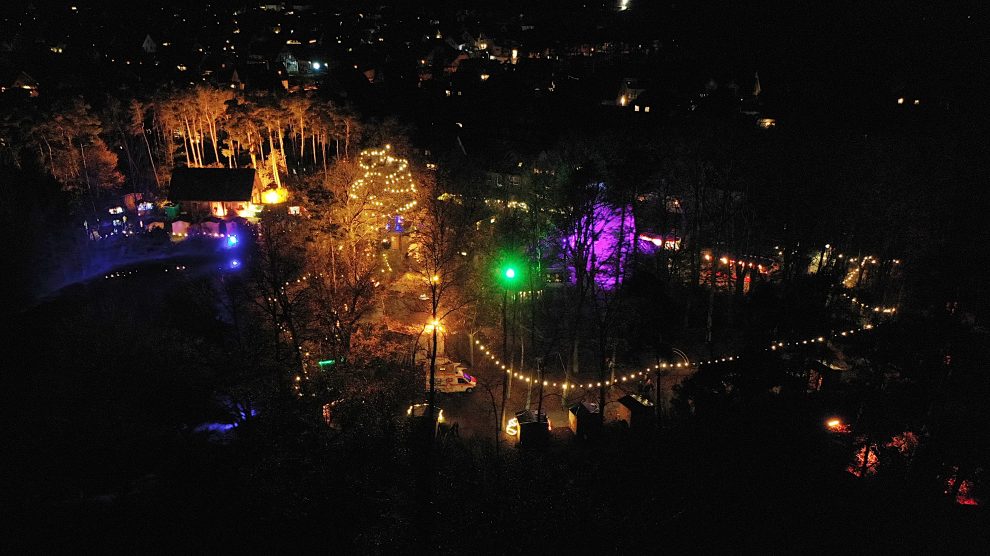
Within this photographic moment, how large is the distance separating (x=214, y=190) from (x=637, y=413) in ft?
99.5

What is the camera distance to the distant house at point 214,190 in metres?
35.2

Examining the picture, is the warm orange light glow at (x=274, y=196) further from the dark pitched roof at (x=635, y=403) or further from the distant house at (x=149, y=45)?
the distant house at (x=149, y=45)

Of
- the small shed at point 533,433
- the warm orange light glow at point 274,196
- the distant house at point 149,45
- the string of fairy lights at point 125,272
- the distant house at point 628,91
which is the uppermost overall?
the distant house at point 149,45

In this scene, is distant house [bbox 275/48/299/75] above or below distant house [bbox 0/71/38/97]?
above

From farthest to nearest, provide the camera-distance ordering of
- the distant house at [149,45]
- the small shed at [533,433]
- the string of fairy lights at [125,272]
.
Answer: the distant house at [149,45]
the string of fairy lights at [125,272]
the small shed at [533,433]

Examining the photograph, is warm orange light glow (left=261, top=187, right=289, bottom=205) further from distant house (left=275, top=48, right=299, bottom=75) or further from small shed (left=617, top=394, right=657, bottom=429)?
distant house (left=275, top=48, right=299, bottom=75)

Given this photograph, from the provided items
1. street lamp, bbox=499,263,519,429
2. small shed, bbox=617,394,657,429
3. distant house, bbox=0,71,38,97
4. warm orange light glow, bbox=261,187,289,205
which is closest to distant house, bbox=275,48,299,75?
distant house, bbox=0,71,38,97

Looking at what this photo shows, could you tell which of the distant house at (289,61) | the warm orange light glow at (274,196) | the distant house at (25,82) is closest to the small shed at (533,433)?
the warm orange light glow at (274,196)

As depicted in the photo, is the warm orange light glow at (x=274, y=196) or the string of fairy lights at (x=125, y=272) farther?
the warm orange light glow at (x=274, y=196)

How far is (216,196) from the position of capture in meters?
35.2

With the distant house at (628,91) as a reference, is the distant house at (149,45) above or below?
above

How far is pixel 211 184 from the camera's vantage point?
116 ft

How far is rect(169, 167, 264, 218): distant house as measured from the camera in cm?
3522

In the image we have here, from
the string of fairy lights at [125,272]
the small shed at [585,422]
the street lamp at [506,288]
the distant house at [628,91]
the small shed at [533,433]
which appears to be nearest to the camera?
the small shed at [533,433]
